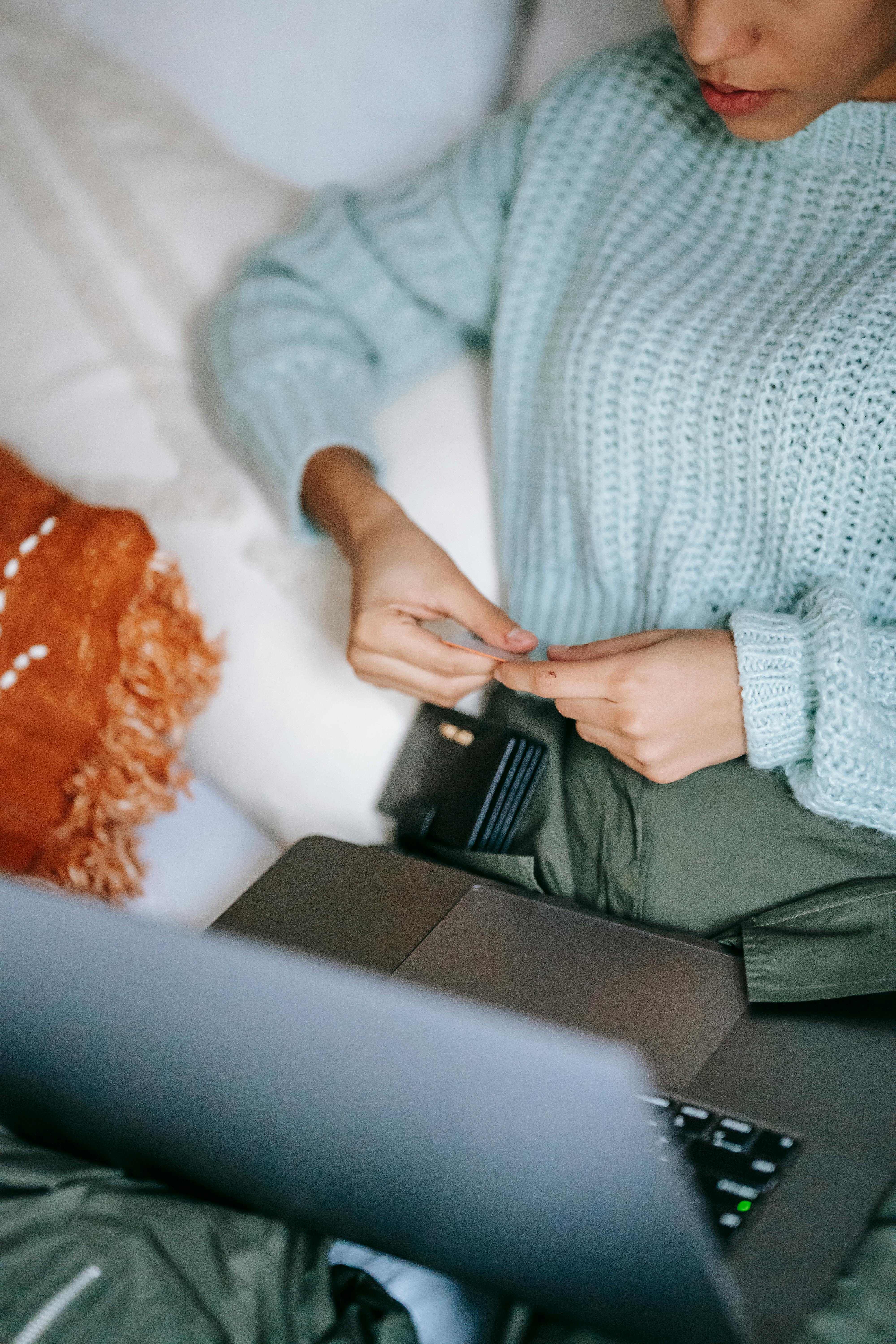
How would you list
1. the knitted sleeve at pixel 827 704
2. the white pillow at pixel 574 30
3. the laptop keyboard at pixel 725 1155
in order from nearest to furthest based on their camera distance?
the laptop keyboard at pixel 725 1155, the knitted sleeve at pixel 827 704, the white pillow at pixel 574 30

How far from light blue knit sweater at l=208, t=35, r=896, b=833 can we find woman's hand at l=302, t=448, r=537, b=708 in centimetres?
12

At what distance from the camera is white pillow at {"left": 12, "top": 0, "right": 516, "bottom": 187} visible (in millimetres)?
1094

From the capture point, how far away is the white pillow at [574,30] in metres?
0.98

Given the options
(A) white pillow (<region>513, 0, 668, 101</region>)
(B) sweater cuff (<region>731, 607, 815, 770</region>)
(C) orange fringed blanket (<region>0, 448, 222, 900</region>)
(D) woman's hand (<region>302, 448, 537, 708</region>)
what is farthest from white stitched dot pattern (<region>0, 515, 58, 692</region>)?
(A) white pillow (<region>513, 0, 668, 101</region>)

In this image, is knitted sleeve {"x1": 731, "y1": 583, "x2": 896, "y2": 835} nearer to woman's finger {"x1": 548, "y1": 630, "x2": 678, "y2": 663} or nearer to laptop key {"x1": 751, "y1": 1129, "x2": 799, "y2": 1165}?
woman's finger {"x1": 548, "y1": 630, "x2": 678, "y2": 663}

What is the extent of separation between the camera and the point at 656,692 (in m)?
0.65

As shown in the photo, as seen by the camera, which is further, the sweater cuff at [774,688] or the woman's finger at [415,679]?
the woman's finger at [415,679]

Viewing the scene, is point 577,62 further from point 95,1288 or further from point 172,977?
point 95,1288

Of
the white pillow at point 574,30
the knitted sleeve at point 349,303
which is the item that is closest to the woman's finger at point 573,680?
the knitted sleeve at point 349,303

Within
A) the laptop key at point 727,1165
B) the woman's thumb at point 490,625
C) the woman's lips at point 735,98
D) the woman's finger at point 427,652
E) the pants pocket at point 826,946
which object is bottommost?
the laptop key at point 727,1165

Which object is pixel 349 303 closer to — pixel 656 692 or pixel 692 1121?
pixel 656 692

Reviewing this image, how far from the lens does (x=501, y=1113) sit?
317 mm

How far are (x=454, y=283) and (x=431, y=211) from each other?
67mm

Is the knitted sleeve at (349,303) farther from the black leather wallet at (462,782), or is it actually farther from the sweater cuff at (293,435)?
the black leather wallet at (462,782)
